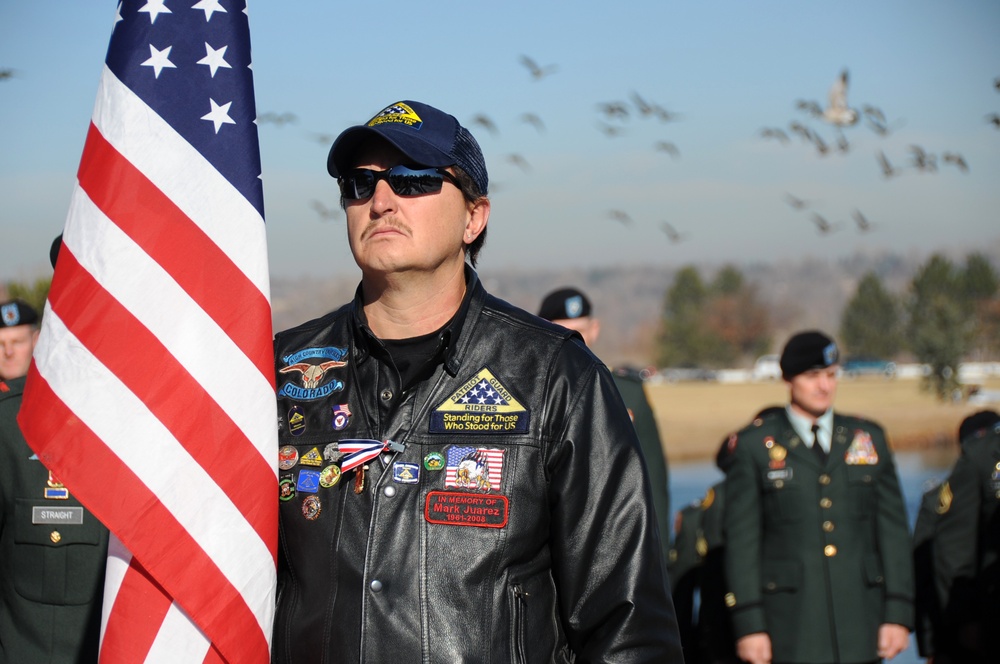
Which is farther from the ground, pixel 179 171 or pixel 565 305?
pixel 565 305

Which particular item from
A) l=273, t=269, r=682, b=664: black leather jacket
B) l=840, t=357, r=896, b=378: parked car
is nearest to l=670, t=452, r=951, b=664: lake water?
l=273, t=269, r=682, b=664: black leather jacket

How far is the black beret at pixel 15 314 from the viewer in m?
7.35

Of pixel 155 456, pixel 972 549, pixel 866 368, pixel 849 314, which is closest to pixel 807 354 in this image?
pixel 972 549

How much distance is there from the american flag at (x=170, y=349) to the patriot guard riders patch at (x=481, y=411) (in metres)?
0.42

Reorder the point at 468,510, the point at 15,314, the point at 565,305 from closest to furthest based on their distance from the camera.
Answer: the point at 468,510 < the point at 15,314 < the point at 565,305

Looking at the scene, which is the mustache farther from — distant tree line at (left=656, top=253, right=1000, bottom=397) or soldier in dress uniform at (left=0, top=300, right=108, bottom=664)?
distant tree line at (left=656, top=253, right=1000, bottom=397)

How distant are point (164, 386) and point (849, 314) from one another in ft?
409

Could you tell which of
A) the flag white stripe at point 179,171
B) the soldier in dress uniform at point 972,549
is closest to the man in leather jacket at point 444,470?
the flag white stripe at point 179,171

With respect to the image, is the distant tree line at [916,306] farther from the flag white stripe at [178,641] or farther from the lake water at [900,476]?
the flag white stripe at [178,641]

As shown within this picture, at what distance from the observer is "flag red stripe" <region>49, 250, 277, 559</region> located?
2.90 meters

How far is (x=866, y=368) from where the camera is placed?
326ft

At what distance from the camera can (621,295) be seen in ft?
648

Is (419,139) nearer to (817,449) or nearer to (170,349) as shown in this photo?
(170,349)

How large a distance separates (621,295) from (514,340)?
19535 cm
